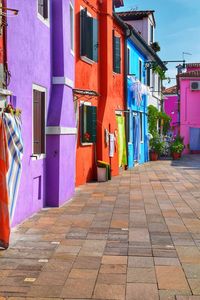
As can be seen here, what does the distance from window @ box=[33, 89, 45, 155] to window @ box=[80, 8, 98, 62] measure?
13.3 feet

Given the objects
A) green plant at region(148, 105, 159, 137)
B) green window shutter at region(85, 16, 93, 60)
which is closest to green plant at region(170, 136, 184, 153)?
green plant at region(148, 105, 159, 137)

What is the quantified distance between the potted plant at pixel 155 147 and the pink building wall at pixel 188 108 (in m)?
9.18

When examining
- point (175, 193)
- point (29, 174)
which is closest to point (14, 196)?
point (29, 174)

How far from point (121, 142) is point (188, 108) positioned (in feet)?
57.8

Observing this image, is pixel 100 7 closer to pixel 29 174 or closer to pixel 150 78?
pixel 29 174

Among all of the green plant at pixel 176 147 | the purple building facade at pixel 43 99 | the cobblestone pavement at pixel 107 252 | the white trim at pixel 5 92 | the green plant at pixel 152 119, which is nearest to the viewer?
the cobblestone pavement at pixel 107 252

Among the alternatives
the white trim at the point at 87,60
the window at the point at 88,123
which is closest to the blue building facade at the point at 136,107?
the white trim at the point at 87,60

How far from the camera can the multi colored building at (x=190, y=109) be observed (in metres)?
33.2

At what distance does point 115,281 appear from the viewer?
195 inches

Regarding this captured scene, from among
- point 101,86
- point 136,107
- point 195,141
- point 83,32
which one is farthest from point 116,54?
point 195,141

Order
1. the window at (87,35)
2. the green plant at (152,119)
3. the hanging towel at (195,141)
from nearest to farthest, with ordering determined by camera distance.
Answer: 1. the window at (87,35)
2. the green plant at (152,119)
3. the hanging towel at (195,141)

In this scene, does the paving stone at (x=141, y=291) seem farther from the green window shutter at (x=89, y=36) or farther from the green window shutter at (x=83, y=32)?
the green window shutter at (x=89, y=36)

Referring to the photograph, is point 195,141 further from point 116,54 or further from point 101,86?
point 101,86

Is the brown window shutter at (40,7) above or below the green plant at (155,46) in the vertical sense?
below
